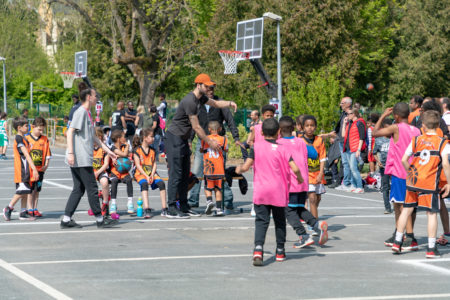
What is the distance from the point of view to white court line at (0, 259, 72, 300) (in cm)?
622

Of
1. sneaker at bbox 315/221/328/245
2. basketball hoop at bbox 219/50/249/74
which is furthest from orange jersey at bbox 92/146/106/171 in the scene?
basketball hoop at bbox 219/50/249/74

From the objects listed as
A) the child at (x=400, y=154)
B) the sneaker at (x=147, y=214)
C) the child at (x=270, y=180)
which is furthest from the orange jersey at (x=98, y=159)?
the child at (x=400, y=154)

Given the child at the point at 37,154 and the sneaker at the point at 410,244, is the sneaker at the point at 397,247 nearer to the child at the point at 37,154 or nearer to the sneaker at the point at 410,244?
the sneaker at the point at 410,244

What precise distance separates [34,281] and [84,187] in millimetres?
3584

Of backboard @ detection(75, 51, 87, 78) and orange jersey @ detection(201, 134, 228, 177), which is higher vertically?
backboard @ detection(75, 51, 87, 78)

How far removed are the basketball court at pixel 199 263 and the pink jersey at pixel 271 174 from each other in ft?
2.31

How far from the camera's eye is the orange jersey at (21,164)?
11.2m

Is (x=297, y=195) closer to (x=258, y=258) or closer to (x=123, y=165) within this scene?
(x=258, y=258)

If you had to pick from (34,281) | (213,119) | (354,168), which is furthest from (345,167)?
(34,281)

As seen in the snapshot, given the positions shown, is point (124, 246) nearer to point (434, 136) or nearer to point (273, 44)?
point (434, 136)

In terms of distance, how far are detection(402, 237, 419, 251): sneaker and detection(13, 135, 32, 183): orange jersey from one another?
5.73m

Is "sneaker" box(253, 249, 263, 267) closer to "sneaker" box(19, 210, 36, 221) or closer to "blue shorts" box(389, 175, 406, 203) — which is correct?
"blue shorts" box(389, 175, 406, 203)

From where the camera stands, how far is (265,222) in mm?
7805

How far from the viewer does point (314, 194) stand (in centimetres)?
1000
